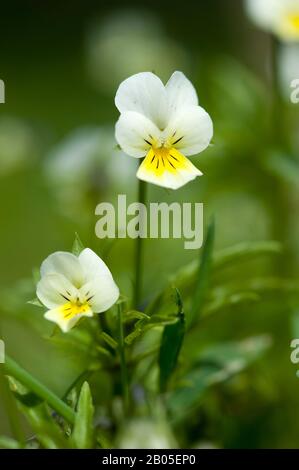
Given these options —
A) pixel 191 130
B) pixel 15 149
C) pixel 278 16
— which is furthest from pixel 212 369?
pixel 15 149

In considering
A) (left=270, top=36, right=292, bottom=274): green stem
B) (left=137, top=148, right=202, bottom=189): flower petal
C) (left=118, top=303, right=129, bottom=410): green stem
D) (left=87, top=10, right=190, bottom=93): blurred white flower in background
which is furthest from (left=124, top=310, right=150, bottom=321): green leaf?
(left=87, top=10, right=190, bottom=93): blurred white flower in background

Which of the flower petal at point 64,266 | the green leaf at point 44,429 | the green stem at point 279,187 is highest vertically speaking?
the green stem at point 279,187

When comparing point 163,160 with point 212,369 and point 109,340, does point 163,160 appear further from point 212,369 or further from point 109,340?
point 212,369

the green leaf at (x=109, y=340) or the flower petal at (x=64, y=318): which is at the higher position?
the green leaf at (x=109, y=340)

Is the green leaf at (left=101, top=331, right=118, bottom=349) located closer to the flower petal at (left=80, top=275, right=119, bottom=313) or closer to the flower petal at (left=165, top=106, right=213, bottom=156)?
the flower petal at (left=80, top=275, right=119, bottom=313)

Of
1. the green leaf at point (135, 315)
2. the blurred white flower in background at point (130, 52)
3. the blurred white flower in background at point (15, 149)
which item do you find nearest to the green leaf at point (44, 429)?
the green leaf at point (135, 315)

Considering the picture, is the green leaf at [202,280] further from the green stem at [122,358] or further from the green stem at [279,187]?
the green stem at [279,187]
